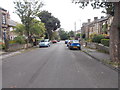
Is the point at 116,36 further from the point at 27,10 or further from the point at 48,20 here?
the point at 48,20

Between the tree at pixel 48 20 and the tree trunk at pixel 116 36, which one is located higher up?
the tree at pixel 48 20

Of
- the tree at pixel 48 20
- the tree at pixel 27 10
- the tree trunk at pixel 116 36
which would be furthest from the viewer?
the tree at pixel 48 20

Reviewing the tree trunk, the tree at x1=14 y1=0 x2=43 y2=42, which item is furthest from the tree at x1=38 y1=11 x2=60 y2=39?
the tree trunk

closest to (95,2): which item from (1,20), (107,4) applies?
(107,4)

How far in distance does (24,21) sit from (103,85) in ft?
69.1

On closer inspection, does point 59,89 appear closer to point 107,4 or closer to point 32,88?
point 32,88

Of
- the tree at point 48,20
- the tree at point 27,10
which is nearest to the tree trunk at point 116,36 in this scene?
the tree at point 27,10

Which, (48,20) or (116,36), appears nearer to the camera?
(116,36)

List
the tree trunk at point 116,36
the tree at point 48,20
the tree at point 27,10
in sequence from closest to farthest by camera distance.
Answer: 1. the tree trunk at point 116,36
2. the tree at point 27,10
3. the tree at point 48,20

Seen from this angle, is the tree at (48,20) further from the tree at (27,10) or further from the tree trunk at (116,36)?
the tree trunk at (116,36)

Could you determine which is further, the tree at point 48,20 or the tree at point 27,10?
the tree at point 48,20

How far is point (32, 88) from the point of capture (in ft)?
14.6

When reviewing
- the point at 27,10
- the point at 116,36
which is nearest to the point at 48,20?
the point at 27,10

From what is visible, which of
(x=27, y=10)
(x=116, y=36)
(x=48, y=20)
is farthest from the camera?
(x=48, y=20)
